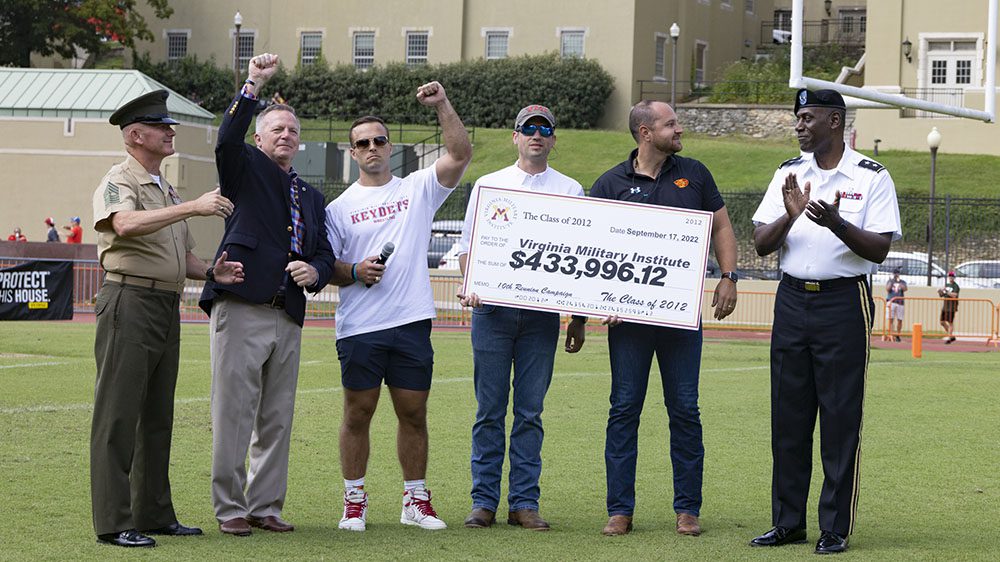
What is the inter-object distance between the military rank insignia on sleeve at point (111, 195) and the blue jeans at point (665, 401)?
9.45 feet

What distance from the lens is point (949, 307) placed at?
96.7 ft

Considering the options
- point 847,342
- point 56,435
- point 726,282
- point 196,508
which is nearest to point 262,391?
point 196,508

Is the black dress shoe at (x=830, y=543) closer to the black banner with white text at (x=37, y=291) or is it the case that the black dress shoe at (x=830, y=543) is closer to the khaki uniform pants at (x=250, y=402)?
the khaki uniform pants at (x=250, y=402)

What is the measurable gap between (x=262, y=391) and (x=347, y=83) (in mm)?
49573

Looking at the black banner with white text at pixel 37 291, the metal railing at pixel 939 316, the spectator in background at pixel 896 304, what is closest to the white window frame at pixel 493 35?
the metal railing at pixel 939 316

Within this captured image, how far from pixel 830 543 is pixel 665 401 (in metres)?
1.23

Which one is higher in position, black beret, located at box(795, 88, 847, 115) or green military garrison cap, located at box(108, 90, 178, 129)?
black beret, located at box(795, 88, 847, 115)

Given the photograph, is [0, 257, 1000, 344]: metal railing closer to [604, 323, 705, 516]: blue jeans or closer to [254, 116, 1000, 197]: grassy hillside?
[254, 116, 1000, 197]: grassy hillside

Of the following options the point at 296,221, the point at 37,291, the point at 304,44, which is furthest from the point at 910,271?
the point at 304,44

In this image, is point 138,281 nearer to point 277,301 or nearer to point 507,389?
point 277,301

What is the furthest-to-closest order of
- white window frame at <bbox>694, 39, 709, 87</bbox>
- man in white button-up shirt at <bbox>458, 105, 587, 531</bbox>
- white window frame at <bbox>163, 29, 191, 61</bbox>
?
white window frame at <bbox>163, 29, 191, 61</bbox>
white window frame at <bbox>694, 39, 709, 87</bbox>
man in white button-up shirt at <bbox>458, 105, 587, 531</bbox>

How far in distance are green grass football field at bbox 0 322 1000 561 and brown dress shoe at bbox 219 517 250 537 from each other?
68 mm

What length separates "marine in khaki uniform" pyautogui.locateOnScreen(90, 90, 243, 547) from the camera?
725cm

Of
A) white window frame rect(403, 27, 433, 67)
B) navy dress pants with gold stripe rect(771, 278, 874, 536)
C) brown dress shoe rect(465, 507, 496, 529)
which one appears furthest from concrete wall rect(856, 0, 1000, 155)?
brown dress shoe rect(465, 507, 496, 529)
